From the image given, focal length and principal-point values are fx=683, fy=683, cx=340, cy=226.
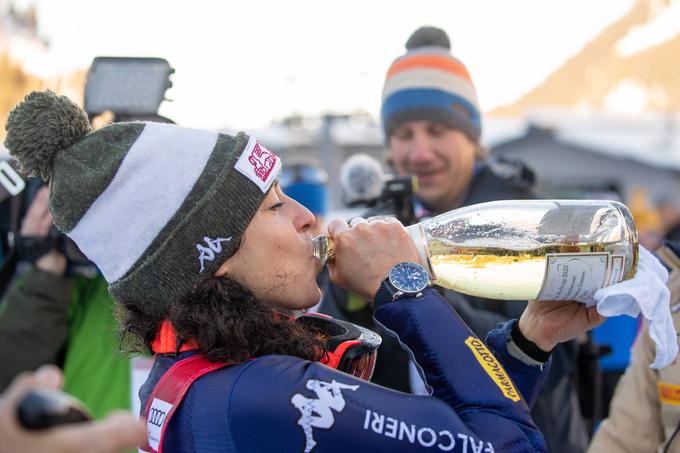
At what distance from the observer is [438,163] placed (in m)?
2.80

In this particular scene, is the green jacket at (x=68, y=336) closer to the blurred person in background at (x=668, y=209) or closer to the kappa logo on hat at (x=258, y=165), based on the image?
the kappa logo on hat at (x=258, y=165)

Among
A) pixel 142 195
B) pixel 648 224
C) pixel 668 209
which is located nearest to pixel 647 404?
pixel 142 195

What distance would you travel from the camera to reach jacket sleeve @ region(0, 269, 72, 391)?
2461 millimetres

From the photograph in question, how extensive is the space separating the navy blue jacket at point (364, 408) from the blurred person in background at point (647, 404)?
78 cm

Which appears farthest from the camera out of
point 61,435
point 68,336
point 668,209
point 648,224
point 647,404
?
point 648,224

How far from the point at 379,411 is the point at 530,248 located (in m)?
0.58

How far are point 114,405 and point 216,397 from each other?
1658 mm

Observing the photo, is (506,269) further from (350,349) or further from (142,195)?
(142,195)

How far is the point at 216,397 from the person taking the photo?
3.94 ft

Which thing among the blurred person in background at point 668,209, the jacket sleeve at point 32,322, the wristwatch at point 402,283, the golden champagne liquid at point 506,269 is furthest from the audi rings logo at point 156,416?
the blurred person in background at point 668,209

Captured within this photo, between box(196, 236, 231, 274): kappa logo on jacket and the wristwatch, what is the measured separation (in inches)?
13.2

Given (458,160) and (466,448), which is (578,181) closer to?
(458,160)

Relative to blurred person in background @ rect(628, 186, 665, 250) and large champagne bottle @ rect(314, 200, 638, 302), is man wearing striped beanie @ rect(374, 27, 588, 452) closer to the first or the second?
blurred person in background @ rect(628, 186, 665, 250)

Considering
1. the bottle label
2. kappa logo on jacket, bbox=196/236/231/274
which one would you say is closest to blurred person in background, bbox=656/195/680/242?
the bottle label
